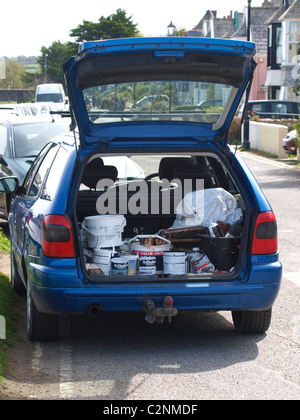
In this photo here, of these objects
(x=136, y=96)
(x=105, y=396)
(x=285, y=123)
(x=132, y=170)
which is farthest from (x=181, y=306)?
(x=285, y=123)

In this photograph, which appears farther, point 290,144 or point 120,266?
point 290,144

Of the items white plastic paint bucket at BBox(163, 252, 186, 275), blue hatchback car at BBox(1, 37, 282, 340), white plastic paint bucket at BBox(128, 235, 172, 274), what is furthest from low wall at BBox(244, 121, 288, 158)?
white plastic paint bucket at BBox(163, 252, 186, 275)

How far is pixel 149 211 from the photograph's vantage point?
6848mm

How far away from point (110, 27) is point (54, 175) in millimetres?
86564

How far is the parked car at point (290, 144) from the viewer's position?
24.5 meters

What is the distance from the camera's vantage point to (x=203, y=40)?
5.55 m

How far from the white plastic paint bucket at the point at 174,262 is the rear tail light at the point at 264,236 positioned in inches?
22.4

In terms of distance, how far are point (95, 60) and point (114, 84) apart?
54 centimetres

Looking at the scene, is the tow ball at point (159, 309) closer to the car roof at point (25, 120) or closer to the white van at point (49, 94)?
the car roof at point (25, 120)

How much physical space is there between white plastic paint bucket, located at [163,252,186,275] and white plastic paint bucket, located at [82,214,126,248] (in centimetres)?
43

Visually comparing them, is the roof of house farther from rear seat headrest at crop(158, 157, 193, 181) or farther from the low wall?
rear seat headrest at crop(158, 157, 193, 181)

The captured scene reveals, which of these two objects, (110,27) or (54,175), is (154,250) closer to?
(54,175)

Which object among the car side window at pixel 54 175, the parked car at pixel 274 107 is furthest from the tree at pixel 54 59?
the car side window at pixel 54 175

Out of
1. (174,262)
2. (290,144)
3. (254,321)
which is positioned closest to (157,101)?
(174,262)
